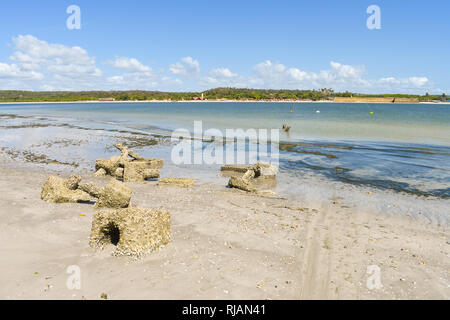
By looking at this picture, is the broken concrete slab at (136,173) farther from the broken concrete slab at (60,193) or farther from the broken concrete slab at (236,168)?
the broken concrete slab at (236,168)

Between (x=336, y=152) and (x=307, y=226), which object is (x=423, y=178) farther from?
(x=307, y=226)

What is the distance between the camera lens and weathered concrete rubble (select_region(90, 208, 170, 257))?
21.8 ft

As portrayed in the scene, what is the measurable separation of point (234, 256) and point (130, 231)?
232 centimetres

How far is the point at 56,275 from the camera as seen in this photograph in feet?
19.1

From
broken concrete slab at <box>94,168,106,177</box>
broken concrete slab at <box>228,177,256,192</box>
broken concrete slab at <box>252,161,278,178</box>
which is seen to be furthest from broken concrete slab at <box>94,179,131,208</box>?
broken concrete slab at <box>252,161,278,178</box>

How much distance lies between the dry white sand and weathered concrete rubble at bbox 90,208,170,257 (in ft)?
0.74

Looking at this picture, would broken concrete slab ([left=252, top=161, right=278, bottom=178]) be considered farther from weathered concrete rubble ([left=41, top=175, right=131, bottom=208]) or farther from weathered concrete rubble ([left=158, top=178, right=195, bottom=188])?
weathered concrete rubble ([left=41, top=175, right=131, bottom=208])

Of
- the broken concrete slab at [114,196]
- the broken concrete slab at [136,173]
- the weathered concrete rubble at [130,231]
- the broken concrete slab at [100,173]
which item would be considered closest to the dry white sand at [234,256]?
the weathered concrete rubble at [130,231]

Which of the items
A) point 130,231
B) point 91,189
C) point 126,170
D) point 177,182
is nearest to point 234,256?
point 130,231

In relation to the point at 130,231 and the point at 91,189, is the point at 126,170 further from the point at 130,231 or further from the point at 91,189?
the point at 130,231

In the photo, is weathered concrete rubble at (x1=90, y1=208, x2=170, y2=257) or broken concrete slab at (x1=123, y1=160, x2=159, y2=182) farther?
broken concrete slab at (x1=123, y1=160, x2=159, y2=182)

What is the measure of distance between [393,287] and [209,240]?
400 cm

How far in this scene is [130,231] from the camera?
→ 6684 mm

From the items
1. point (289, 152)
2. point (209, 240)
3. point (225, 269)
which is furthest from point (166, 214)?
point (289, 152)
